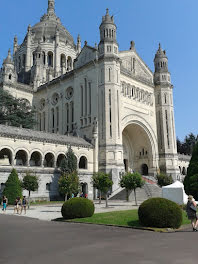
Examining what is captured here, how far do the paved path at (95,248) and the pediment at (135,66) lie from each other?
43.2 metres

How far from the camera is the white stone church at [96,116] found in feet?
128

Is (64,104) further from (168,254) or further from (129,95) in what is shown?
(168,254)

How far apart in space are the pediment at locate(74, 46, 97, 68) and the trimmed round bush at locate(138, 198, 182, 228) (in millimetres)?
37692

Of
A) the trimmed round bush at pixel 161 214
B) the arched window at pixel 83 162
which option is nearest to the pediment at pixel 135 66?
the arched window at pixel 83 162

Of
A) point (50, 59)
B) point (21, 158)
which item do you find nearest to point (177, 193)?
point (21, 158)

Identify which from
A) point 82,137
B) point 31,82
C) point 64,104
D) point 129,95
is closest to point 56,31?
point 31,82

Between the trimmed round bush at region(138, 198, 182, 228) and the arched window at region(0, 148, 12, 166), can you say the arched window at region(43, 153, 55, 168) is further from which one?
the trimmed round bush at region(138, 198, 182, 228)

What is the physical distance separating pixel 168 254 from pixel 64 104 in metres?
46.9

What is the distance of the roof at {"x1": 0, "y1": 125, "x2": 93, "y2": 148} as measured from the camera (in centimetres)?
3588

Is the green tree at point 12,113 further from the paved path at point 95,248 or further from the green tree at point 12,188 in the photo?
the paved path at point 95,248

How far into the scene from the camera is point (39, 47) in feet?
218

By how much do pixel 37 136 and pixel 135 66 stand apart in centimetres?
2746

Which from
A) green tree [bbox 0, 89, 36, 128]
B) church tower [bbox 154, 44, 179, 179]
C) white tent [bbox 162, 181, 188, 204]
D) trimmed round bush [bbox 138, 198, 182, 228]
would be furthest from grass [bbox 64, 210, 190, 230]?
church tower [bbox 154, 44, 179, 179]

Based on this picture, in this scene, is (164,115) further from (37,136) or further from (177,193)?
(177,193)
